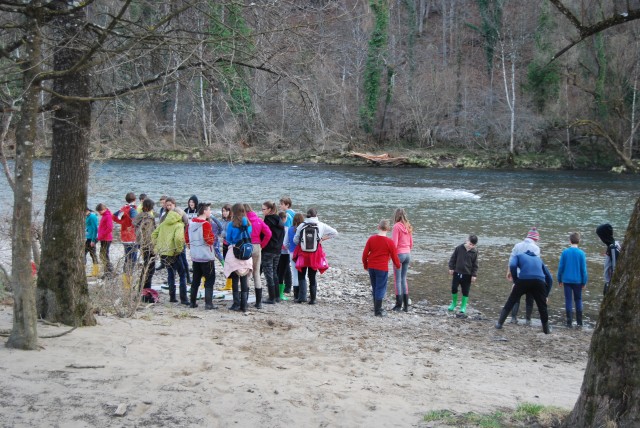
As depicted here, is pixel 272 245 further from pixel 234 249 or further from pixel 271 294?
pixel 234 249

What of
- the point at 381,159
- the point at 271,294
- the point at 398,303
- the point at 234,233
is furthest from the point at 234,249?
the point at 381,159

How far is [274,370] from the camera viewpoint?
6.76 metres

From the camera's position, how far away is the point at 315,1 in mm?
7953

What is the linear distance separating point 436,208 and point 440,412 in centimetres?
2318

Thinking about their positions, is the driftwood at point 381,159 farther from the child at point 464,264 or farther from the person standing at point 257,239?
the person standing at point 257,239

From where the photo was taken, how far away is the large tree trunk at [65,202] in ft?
24.3

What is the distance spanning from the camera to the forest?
7.13 metres

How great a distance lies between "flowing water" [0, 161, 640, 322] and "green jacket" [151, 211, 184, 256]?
13.1 feet

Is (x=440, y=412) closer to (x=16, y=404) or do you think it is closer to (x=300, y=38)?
(x=16, y=404)

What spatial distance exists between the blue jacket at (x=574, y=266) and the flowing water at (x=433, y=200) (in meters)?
1.19

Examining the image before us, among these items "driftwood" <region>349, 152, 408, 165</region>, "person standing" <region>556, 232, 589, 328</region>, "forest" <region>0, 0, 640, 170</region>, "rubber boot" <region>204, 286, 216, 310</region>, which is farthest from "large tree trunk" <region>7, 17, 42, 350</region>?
"driftwood" <region>349, 152, 408, 165</region>

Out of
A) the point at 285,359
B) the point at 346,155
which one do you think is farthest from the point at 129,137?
the point at 346,155

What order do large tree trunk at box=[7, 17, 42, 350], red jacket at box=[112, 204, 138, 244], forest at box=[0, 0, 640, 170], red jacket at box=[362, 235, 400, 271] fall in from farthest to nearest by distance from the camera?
1. red jacket at box=[112, 204, 138, 244]
2. red jacket at box=[362, 235, 400, 271]
3. forest at box=[0, 0, 640, 170]
4. large tree trunk at box=[7, 17, 42, 350]

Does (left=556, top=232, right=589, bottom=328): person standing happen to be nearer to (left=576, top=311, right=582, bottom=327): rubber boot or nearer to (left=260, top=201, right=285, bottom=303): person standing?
(left=576, top=311, right=582, bottom=327): rubber boot
